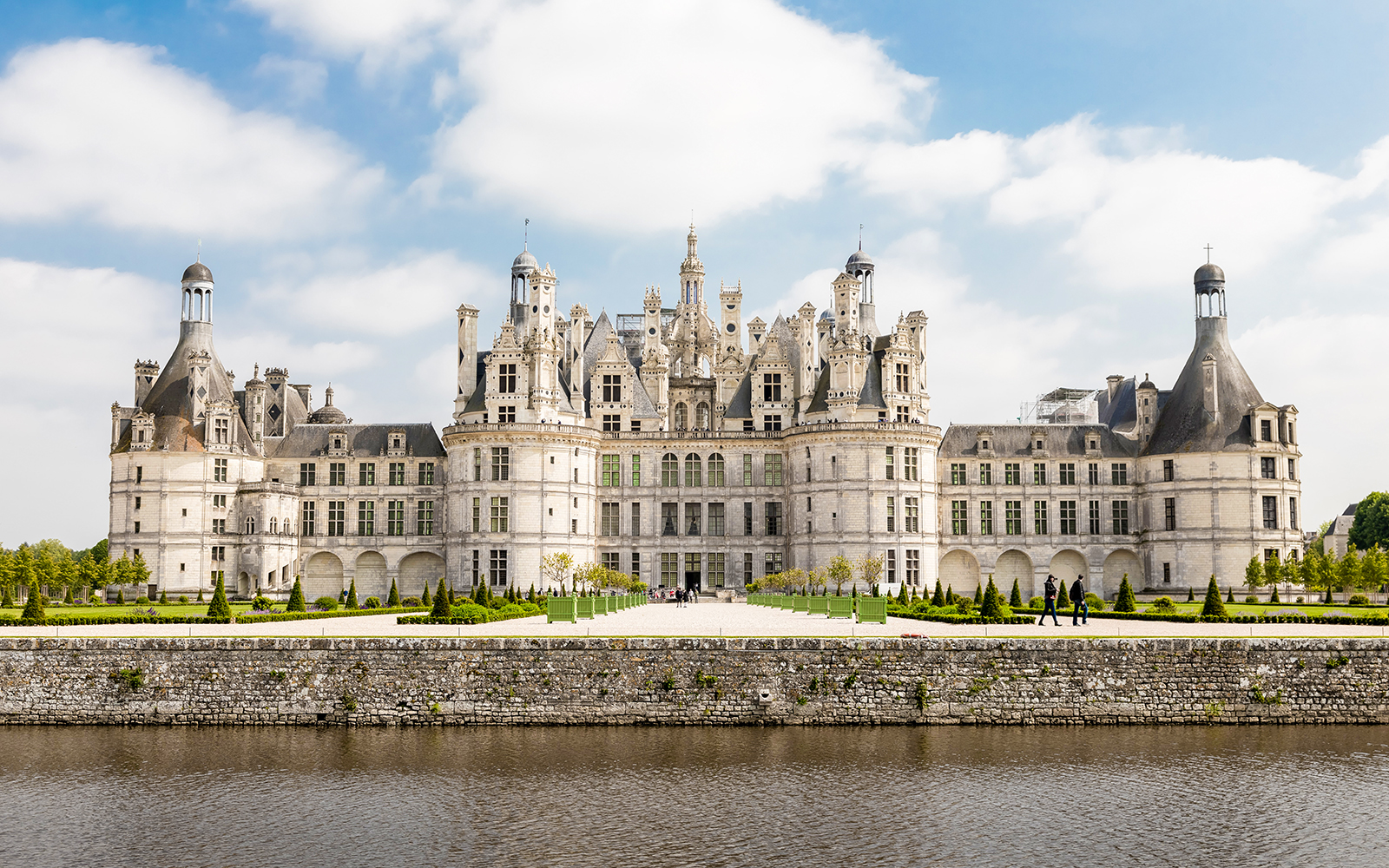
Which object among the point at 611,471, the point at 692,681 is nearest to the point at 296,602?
Result: the point at 692,681

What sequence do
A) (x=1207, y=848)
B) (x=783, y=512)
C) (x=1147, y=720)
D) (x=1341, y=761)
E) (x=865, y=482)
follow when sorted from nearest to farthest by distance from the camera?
(x=1207, y=848), (x=1341, y=761), (x=1147, y=720), (x=865, y=482), (x=783, y=512)

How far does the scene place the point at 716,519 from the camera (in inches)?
3174

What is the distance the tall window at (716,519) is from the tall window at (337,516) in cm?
2480

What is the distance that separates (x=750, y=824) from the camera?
25.2 m

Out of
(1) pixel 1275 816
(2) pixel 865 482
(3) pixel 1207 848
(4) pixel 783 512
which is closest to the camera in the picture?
(3) pixel 1207 848

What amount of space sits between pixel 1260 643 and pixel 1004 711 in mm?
8465

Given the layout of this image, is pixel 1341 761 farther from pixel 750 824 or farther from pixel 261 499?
pixel 261 499

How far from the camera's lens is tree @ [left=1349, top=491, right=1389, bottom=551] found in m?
110

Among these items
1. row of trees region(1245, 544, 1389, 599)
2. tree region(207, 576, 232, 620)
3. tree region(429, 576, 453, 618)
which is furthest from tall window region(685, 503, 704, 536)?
tree region(207, 576, 232, 620)

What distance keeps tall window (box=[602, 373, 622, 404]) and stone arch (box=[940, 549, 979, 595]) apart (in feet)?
82.1

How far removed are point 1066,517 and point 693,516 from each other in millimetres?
25144

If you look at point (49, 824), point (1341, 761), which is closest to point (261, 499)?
point (49, 824)

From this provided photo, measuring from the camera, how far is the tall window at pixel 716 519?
264 feet

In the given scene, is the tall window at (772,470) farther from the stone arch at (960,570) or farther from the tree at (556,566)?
the tree at (556,566)
